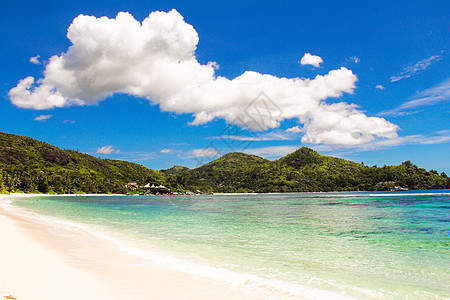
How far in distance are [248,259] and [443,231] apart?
19.7m

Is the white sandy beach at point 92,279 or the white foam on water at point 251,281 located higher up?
the white sandy beach at point 92,279

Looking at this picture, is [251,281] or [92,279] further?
[251,281]

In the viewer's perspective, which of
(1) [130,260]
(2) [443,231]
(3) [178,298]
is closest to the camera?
(3) [178,298]

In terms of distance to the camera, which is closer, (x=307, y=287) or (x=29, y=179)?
(x=307, y=287)

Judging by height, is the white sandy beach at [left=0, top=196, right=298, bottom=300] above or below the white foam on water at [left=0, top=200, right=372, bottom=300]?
above

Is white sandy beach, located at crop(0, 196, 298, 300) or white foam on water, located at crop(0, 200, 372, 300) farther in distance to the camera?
white foam on water, located at crop(0, 200, 372, 300)

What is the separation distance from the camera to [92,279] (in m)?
8.69

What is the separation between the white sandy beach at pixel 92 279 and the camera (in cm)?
721

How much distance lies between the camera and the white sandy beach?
7207mm

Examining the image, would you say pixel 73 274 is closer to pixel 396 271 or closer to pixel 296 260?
pixel 296 260

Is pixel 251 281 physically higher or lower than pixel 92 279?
lower

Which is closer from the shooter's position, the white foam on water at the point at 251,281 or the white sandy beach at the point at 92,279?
the white sandy beach at the point at 92,279

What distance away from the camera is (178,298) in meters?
7.45

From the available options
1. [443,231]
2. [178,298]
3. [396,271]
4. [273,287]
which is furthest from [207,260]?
[443,231]
